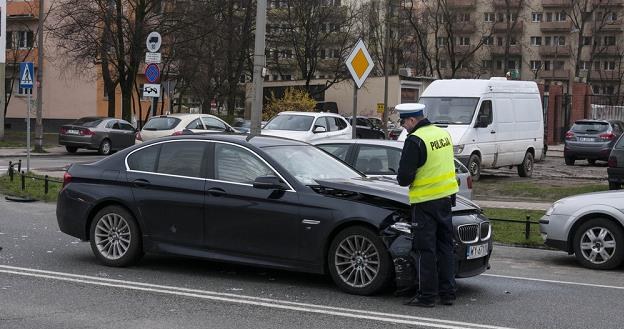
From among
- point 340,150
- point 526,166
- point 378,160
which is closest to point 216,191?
point 378,160

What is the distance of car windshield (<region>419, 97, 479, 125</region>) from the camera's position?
20797 millimetres

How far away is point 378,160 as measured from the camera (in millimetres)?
12406

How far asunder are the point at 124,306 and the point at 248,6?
44572 millimetres

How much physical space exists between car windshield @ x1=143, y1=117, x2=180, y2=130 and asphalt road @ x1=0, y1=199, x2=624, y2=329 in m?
15.4

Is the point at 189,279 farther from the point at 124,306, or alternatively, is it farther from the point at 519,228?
the point at 519,228

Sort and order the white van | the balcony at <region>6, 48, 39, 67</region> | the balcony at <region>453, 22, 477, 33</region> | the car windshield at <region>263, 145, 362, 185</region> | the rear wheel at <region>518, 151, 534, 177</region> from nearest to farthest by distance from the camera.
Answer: the car windshield at <region>263, 145, 362, 185</region> < the white van < the rear wheel at <region>518, 151, 534, 177</region> < the balcony at <region>6, 48, 39, 67</region> < the balcony at <region>453, 22, 477, 33</region>

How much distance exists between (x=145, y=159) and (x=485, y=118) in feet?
43.7

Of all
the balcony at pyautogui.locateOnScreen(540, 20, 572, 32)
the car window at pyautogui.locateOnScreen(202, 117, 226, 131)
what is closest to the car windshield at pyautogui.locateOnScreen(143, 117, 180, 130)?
the car window at pyautogui.locateOnScreen(202, 117, 226, 131)

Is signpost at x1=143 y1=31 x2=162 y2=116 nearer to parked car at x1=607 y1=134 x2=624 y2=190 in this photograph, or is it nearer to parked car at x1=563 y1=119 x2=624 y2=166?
parked car at x1=607 y1=134 x2=624 y2=190

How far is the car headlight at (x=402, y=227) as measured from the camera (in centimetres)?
744

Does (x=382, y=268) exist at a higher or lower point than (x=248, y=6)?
lower

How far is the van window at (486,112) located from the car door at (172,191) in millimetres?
13130

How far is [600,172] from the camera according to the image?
1041 inches

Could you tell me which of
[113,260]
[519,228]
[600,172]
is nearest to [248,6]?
[600,172]
